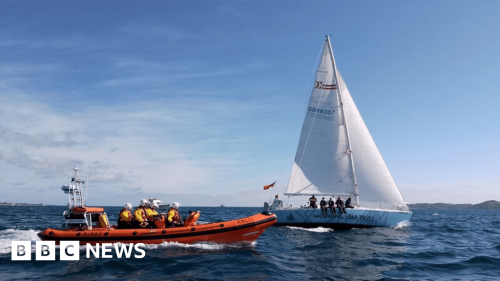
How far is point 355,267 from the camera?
43.7ft

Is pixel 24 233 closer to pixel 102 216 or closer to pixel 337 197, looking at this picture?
pixel 102 216

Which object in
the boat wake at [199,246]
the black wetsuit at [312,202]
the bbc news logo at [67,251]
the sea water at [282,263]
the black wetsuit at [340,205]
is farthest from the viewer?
the black wetsuit at [312,202]

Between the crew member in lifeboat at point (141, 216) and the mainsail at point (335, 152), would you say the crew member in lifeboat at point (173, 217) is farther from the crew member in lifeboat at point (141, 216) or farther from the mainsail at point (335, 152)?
the mainsail at point (335, 152)

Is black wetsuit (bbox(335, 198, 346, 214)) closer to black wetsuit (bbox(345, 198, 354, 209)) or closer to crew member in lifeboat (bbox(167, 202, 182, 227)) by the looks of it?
black wetsuit (bbox(345, 198, 354, 209))

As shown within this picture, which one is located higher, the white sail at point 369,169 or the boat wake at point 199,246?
the white sail at point 369,169

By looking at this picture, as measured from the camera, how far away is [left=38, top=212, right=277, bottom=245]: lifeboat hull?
16141 mm

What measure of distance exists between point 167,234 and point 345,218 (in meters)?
13.8

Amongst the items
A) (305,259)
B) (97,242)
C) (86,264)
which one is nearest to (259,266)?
(305,259)

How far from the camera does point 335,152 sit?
1089 inches

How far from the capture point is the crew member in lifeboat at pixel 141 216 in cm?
1688

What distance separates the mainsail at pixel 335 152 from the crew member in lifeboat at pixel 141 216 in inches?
518

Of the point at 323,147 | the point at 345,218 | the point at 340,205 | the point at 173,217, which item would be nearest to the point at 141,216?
the point at 173,217

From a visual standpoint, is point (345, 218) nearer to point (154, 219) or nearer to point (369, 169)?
point (369, 169)

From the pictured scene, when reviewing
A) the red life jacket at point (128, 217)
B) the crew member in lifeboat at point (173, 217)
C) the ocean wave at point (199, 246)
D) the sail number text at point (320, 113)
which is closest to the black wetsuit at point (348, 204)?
the sail number text at point (320, 113)
